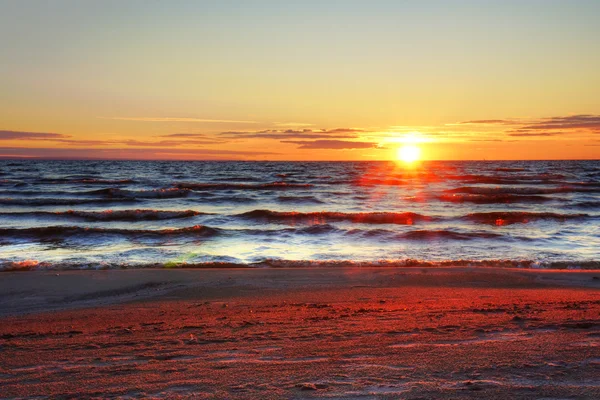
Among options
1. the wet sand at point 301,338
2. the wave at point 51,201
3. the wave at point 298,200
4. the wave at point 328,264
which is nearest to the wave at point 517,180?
the wave at point 298,200

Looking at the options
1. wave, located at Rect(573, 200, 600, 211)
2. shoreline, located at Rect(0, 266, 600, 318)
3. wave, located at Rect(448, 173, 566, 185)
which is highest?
wave, located at Rect(448, 173, 566, 185)

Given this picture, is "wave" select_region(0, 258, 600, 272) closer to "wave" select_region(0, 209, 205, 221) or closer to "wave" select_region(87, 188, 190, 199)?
"wave" select_region(0, 209, 205, 221)

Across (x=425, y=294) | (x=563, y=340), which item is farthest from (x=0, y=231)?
(x=563, y=340)

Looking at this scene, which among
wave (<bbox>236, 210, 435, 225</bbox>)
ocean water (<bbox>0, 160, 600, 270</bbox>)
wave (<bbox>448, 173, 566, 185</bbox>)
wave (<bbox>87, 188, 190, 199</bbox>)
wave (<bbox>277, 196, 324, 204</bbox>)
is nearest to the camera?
ocean water (<bbox>0, 160, 600, 270</bbox>)

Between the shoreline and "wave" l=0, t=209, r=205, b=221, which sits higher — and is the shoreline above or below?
above

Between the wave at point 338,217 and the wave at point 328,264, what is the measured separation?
7676 mm

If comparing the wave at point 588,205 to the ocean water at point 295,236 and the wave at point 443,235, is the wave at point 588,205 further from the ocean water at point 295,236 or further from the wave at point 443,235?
the wave at point 443,235

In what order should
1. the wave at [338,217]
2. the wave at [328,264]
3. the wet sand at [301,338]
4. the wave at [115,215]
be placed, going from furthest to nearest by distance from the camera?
the wave at [115,215] < the wave at [338,217] < the wave at [328,264] < the wet sand at [301,338]

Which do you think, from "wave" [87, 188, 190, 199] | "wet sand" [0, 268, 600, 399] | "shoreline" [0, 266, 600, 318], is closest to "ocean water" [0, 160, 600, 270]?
"shoreline" [0, 266, 600, 318]

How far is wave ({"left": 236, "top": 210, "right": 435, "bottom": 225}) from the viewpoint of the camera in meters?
19.1

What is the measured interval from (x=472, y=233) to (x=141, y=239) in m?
10.3

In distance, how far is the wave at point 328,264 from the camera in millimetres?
10188

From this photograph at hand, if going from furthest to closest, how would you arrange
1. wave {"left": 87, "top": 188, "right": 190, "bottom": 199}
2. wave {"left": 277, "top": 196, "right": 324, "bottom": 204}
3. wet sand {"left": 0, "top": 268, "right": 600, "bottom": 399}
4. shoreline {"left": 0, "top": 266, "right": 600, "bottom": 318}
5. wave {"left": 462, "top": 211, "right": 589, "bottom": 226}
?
wave {"left": 87, "top": 188, "right": 190, "bottom": 199}, wave {"left": 277, "top": 196, "right": 324, "bottom": 204}, wave {"left": 462, "top": 211, "right": 589, "bottom": 226}, shoreline {"left": 0, "top": 266, "right": 600, "bottom": 318}, wet sand {"left": 0, "top": 268, "right": 600, "bottom": 399}

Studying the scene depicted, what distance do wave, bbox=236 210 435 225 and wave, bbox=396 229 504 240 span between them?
3.05m
